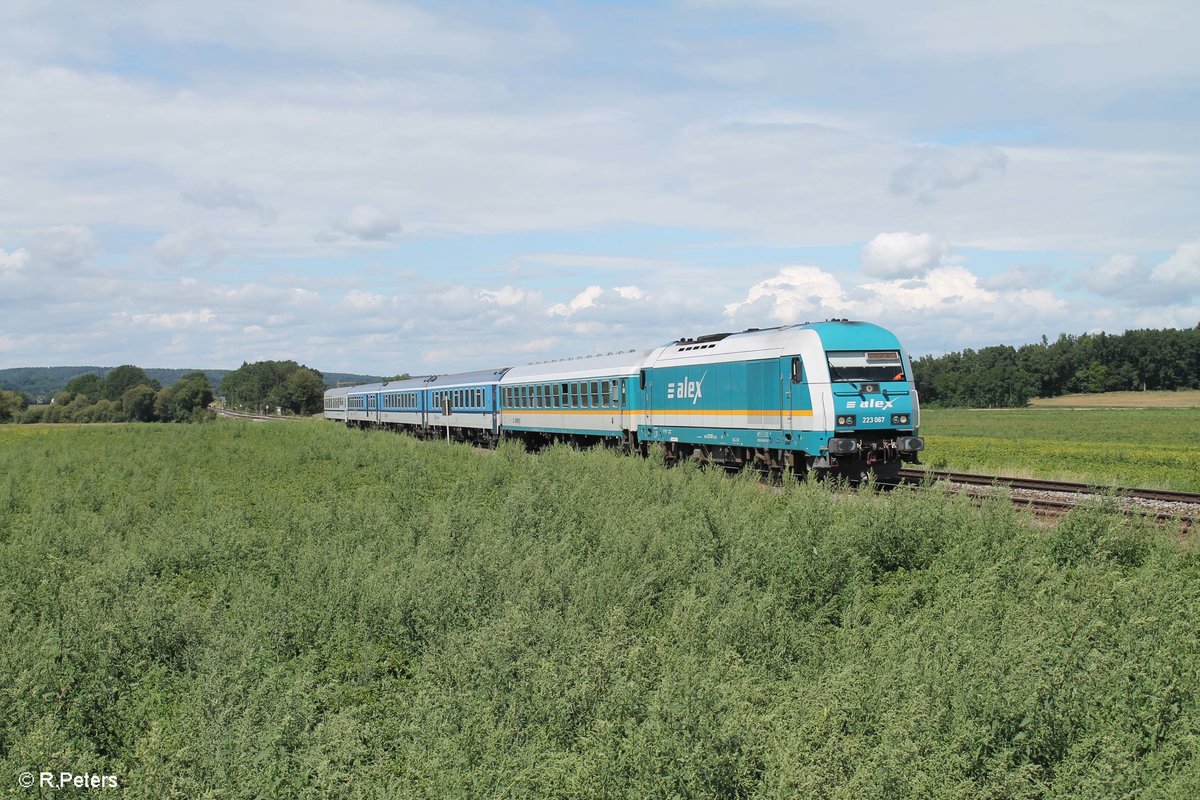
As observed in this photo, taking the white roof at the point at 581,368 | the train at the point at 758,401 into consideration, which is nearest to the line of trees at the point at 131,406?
the white roof at the point at 581,368

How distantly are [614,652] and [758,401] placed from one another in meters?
13.0

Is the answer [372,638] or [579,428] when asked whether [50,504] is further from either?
[579,428]

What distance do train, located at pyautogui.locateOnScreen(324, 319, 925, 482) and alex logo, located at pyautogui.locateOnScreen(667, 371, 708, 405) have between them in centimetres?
3

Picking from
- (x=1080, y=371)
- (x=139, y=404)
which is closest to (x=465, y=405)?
(x=139, y=404)

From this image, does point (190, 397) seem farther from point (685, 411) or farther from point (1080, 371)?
point (1080, 371)

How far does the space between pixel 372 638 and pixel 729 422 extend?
1371 centimetres

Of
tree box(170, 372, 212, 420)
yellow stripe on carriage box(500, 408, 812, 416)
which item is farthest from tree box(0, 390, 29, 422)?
yellow stripe on carriage box(500, 408, 812, 416)

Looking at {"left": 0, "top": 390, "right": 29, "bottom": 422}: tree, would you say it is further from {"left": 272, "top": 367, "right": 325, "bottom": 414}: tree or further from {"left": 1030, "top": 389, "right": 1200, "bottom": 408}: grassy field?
{"left": 1030, "top": 389, "right": 1200, "bottom": 408}: grassy field

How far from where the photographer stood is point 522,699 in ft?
28.8

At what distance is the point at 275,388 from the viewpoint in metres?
128

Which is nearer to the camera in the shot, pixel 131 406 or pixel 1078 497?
pixel 1078 497

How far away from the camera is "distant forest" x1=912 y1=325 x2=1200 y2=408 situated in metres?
121

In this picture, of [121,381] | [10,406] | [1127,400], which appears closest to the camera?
[10,406]

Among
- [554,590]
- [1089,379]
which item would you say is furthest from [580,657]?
[1089,379]
